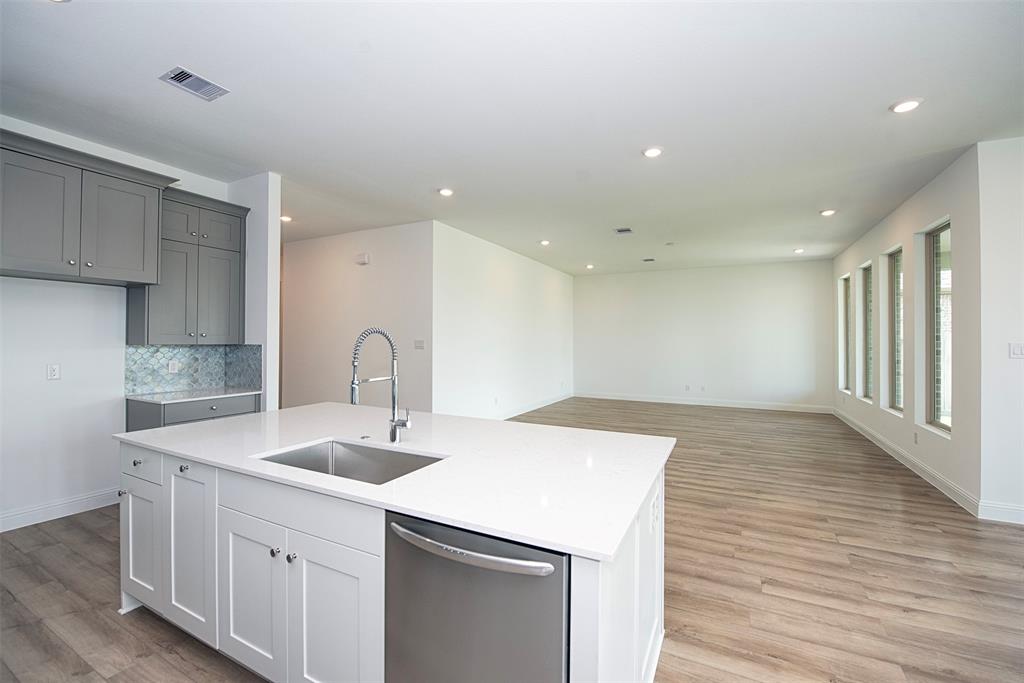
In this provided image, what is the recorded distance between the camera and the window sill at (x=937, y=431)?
379 centimetres

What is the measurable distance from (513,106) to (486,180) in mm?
1303

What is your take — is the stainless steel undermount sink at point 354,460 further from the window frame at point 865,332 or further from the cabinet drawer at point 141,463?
A: the window frame at point 865,332

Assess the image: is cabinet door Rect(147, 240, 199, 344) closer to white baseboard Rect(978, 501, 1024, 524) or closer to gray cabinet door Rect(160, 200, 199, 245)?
gray cabinet door Rect(160, 200, 199, 245)

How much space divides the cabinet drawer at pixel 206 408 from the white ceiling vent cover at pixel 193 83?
211 centimetres

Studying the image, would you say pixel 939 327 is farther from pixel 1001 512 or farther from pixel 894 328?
pixel 1001 512

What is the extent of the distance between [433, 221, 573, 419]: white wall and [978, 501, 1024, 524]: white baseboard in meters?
4.73

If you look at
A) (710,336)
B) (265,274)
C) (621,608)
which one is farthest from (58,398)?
(710,336)

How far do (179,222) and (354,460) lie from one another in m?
2.90

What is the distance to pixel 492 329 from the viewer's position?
6.63 metres

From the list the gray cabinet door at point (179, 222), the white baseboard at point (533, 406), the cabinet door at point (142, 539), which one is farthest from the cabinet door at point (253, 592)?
the white baseboard at point (533, 406)

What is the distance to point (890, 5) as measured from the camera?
1.87 metres

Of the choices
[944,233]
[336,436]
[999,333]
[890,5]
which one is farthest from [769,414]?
[336,436]

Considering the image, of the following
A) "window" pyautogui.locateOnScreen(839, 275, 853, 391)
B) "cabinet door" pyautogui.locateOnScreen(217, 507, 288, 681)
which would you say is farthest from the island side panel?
"window" pyautogui.locateOnScreen(839, 275, 853, 391)

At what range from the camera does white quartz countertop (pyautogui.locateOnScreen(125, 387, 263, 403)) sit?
3402mm
